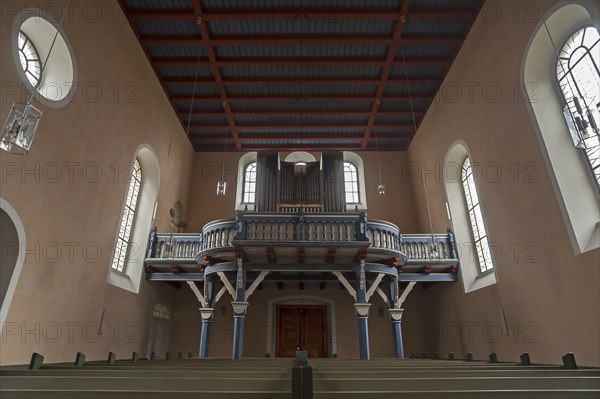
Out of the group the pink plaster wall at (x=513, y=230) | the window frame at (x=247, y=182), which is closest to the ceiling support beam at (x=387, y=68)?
the pink plaster wall at (x=513, y=230)

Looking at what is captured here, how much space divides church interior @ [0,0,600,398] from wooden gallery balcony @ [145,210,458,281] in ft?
0.17

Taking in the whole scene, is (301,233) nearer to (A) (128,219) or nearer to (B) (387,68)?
(A) (128,219)

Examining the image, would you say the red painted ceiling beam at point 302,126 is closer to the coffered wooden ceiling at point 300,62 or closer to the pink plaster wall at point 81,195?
the coffered wooden ceiling at point 300,62

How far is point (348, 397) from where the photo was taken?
1.76 meters

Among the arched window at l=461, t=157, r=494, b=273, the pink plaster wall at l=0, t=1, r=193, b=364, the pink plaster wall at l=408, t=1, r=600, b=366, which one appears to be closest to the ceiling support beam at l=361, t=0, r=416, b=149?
the pink plaster wall at l=408, t=1, r=600, b=366

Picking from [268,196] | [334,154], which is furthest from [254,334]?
[334,154]

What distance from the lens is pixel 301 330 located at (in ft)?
35.3

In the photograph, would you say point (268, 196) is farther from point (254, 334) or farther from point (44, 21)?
point (44, 21)

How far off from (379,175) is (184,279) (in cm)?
753

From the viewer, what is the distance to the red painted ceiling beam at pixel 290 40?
858 centimetres

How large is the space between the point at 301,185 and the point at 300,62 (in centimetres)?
387

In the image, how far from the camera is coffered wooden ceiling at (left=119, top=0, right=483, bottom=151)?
26.1ft

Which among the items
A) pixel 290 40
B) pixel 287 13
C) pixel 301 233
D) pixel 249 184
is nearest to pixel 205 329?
pixel 301 233

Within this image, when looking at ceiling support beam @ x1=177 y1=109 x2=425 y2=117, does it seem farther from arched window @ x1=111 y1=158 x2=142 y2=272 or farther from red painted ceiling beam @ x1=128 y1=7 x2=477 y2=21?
red painted ceiling beam @ x1=128 y1=7 x2=477 y2=21
